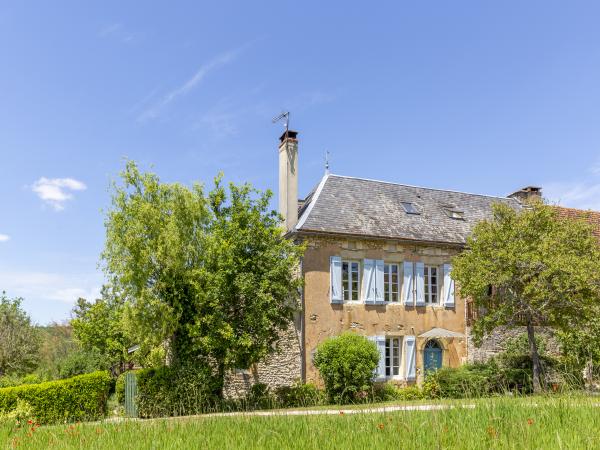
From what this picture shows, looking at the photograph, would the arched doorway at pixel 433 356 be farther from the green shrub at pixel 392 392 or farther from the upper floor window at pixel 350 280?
the upper floor window at pixel 350 280

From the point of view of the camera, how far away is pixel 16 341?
28.9m

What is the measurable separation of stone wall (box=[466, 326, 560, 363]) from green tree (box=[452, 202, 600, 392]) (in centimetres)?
319

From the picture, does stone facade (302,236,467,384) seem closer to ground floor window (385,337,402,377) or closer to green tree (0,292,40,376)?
ground floor window (385,337,402,377)

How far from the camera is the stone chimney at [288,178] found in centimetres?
1923

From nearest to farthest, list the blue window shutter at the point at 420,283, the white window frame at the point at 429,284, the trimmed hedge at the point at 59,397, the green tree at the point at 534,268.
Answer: the trimmed hedge at the point at 59,397, the green tree at the point at 534,268, the blue window shutter at the point at 420,283, the white window frame at the point at 429,284

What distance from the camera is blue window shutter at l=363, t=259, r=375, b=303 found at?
1917 cm

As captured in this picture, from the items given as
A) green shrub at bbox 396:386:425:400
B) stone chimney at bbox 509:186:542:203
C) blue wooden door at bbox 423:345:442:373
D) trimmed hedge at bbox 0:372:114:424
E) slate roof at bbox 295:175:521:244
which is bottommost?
green shrub at bbox 396:386:425:400

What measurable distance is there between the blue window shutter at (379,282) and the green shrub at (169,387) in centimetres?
662

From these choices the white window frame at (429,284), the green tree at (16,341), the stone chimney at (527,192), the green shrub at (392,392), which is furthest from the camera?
the green tree at (16,341)

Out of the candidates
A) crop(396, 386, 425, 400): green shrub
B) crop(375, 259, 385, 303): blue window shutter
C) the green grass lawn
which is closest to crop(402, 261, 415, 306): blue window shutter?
crop(375, 259, 385, 303): blue window shutter

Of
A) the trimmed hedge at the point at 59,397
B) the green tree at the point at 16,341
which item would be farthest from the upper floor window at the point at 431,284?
the green tree at the point at 16,341

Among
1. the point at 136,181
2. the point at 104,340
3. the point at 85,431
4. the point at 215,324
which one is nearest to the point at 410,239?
the point at 215,324

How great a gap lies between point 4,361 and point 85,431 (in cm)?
2595

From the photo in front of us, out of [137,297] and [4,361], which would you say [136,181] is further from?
[4,361]
